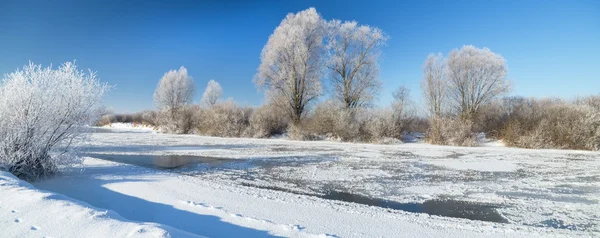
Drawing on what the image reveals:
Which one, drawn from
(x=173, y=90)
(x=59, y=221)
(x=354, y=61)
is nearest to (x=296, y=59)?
(x=354, y=61)

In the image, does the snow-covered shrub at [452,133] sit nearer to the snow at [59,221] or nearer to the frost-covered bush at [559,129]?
the frost-covered bush at [559,129]

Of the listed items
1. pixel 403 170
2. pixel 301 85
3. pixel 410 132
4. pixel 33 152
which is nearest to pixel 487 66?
pixel 410 132

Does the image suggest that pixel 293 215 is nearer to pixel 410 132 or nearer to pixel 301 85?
pixel 301 85

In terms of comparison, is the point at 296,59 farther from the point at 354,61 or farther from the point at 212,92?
the point at 212,92

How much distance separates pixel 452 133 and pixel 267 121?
1557 cm

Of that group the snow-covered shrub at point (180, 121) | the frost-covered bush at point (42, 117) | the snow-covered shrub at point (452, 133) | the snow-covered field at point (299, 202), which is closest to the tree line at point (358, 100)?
the snow-covered shrub at point (452, 133)

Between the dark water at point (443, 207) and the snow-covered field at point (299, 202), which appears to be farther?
the dark water at point (443, 207)

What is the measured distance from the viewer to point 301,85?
26594 millimetres

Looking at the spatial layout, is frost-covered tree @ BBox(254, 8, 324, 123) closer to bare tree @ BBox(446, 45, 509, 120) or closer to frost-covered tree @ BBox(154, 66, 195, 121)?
bare tree @ BBox(446, 45, 509, 120)

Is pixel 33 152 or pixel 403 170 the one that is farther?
pixel 403 170

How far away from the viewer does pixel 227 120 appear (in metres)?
29.9

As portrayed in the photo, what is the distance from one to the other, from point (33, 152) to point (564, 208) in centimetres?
1207

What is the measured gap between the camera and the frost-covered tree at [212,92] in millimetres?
53775

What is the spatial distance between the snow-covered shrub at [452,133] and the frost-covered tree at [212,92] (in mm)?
39583
